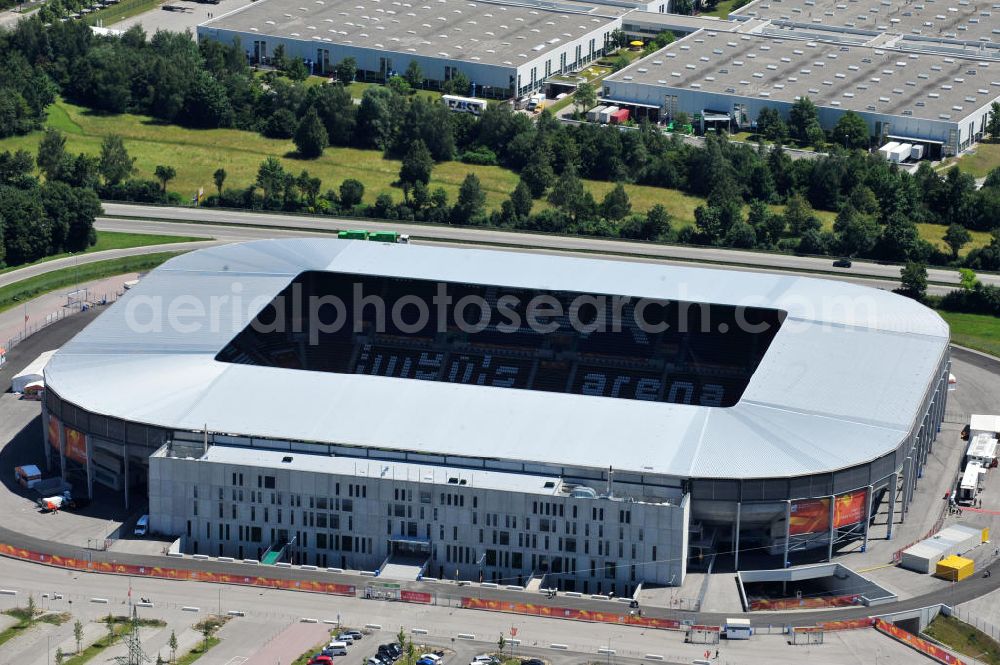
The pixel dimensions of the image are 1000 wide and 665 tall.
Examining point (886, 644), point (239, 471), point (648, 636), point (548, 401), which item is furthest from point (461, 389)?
point (886, 644)

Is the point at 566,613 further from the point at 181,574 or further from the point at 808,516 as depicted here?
the point at 181,574

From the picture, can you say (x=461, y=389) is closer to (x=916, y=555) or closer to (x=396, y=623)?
(x=396, y=623)

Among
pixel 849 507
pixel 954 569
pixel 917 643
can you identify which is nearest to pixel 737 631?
pixel 917 643

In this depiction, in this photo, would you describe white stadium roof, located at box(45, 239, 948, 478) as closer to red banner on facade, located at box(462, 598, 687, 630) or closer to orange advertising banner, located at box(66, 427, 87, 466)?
orange advertising banner, located at box(66, 427, 87, 466)

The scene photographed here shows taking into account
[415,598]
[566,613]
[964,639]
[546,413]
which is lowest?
[415,598]

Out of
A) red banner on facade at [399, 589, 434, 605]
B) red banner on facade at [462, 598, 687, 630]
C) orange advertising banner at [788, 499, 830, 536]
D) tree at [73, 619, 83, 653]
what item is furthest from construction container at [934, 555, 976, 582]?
tree at [73, 619, 83, 653]
